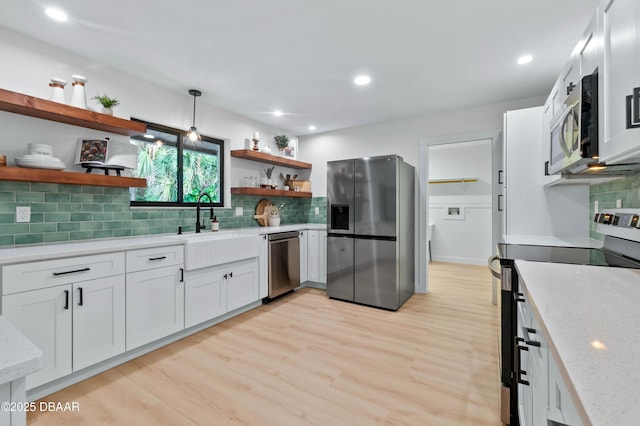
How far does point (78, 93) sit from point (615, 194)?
3958 millimetres

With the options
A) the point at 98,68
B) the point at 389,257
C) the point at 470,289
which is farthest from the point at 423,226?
the point at 98,68

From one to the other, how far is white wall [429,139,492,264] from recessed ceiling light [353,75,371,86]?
131 inches

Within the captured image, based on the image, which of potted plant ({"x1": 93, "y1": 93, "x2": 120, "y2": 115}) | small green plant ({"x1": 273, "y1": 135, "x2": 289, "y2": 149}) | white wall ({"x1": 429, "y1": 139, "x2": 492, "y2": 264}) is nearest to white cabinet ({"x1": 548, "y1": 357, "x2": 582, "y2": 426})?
potted plant ({"x1": 93, "y1": 93, "x2": 120, "y2": 115})

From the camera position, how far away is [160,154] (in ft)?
10.2

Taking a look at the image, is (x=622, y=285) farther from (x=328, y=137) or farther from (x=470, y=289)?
(x=328, y=137)

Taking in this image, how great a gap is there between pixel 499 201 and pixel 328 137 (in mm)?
2646

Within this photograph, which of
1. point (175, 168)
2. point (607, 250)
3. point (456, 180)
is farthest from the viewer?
point (456, 180)

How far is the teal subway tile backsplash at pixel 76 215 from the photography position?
205 centimetres

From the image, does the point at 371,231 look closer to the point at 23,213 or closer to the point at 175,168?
the point at 175,168

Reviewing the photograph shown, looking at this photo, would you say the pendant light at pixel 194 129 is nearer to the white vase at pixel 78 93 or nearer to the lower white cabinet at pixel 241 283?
the white vase at pixel 78 93

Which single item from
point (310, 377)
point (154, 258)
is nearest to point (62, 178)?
point (154, 258)

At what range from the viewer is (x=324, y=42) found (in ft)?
7.24

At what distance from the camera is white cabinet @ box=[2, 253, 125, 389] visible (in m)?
1.69

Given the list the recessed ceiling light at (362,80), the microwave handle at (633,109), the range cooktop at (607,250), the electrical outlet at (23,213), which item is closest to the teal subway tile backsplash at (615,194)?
the range cooktop at (607,250)
